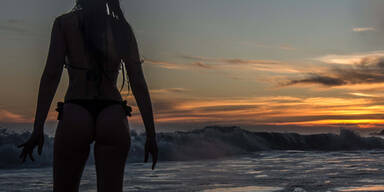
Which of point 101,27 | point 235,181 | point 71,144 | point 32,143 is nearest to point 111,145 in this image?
point 71,144

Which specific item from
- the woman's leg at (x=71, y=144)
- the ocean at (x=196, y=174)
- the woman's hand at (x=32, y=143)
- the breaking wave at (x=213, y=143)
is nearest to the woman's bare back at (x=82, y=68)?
the woman's leg at (x=71, y=144)

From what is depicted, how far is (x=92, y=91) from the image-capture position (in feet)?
8.43

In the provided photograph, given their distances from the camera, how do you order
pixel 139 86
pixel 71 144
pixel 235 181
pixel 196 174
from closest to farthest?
1. pixel 71 144
2. pixel 139 86
3. pixel 235 181
4. pixel 196 174

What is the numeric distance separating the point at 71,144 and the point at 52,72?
42 cm

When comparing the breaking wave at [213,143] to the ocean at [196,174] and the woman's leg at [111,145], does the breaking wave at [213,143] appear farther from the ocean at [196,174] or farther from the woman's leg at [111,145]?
the woman's leg at [111,145]

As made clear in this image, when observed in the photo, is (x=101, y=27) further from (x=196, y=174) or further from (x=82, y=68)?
(x=196, y=174)

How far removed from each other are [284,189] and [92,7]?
633 cm

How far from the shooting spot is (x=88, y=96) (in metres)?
2.55

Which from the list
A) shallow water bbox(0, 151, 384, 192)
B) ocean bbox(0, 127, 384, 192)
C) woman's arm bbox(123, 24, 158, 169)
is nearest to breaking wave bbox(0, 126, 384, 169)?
ocean bbox(0, 127, 384, 192)

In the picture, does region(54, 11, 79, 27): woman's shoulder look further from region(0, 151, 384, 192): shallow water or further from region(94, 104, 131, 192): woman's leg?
region(0, 151, 384, 192): shallow water

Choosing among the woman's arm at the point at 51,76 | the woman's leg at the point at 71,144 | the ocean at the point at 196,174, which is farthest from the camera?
the ocean at the point at 196,174

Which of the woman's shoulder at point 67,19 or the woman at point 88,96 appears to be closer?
the woman at point 88,96

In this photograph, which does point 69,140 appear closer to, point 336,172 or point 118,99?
point 118,99

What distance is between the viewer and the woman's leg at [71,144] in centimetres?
245
